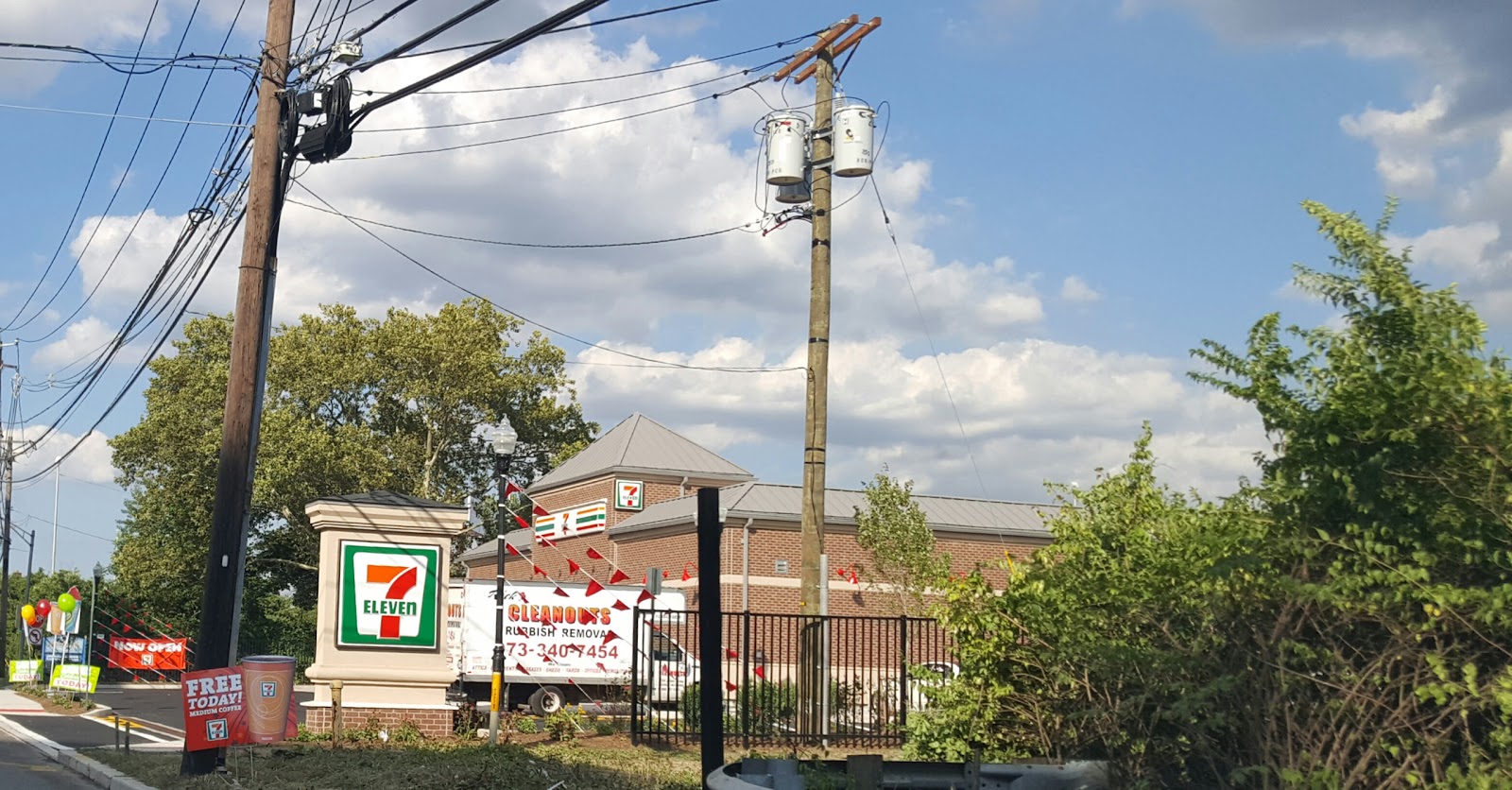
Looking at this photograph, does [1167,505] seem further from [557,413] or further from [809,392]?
[557,413]

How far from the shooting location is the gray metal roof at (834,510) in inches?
1586

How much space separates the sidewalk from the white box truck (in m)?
11.5

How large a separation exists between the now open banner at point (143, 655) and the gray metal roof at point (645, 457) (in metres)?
15.1

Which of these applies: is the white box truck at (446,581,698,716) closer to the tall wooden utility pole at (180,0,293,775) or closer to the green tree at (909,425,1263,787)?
the tall wooden utility pole at (180,0,293,775)

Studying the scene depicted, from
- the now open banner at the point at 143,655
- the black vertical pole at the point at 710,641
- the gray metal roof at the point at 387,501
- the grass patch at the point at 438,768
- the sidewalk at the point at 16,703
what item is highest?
the gray metal roof at the point at 387,501

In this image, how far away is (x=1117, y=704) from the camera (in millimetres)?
8656

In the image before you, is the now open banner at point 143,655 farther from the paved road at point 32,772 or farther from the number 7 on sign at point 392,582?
the number 7 on sign at point 392,582

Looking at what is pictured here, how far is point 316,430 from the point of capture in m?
54.8

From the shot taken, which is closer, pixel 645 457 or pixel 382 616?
pixel 382 616

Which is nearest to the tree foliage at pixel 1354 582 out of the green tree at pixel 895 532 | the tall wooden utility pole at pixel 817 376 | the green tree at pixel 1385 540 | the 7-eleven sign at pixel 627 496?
the green tree at pixel 1385 540

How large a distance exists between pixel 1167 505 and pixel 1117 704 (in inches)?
73.5

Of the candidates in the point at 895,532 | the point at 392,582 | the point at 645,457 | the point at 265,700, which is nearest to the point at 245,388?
the point at 265,700

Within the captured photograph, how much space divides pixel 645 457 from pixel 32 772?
3244cm

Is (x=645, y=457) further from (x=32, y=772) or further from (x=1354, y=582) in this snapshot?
(x=1354, y=582)
